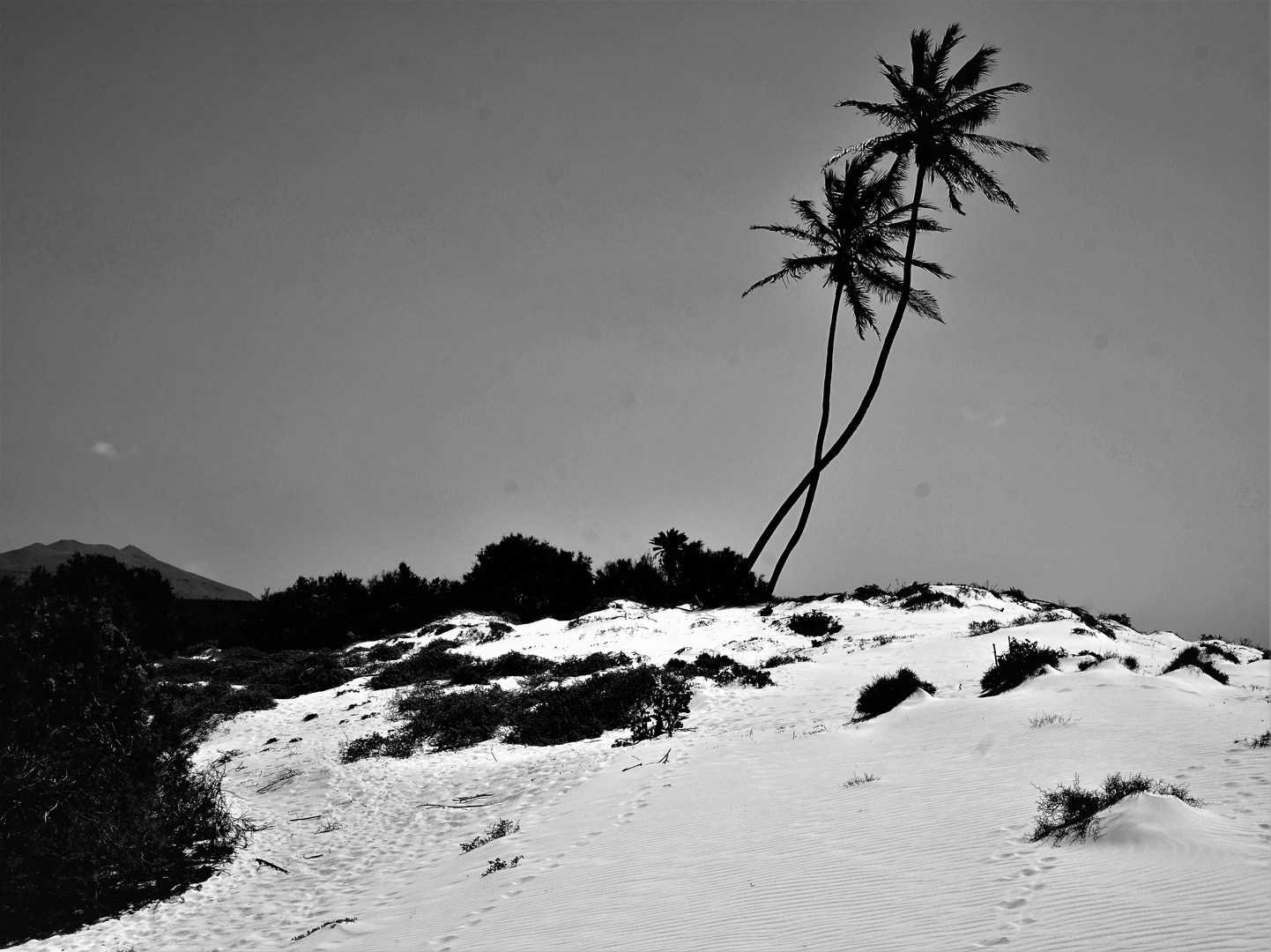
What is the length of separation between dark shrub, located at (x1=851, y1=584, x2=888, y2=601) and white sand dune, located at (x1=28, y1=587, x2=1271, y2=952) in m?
15.6

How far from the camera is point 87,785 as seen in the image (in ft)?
31.6

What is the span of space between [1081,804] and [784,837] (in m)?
2.72

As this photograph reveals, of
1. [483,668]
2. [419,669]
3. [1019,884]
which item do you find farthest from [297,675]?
[1019,884]

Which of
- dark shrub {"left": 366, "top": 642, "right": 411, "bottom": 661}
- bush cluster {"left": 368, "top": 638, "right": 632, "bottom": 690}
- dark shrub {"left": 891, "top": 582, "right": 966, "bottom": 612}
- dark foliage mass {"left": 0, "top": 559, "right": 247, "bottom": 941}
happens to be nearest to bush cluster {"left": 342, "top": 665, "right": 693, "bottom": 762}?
bush cluster {"left": 368, "top": 638, "right": 632, "bottom": 690}

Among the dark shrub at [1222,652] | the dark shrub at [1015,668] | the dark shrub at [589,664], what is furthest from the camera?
the dark shrub at [589,664]

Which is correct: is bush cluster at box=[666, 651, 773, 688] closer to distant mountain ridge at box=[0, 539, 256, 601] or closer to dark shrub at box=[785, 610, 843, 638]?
dark shrub at box=[785, 610, 843, 638]

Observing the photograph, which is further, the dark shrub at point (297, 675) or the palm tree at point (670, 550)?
the palm tree at point (670, 550)

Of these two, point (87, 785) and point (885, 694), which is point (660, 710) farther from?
point (87, 785)

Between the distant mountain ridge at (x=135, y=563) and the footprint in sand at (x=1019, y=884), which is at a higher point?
the distant mountain ridge at (x=135, y=563)

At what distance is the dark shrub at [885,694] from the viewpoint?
1391 centimetres

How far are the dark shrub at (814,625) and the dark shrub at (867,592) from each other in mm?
4942

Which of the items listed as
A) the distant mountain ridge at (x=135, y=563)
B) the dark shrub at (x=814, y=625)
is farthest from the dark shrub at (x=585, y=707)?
the distant mountain ridge at (x=135, y=563)

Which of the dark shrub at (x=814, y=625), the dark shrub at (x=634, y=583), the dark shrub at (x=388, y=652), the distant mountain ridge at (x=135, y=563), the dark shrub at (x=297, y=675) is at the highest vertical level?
the distant mountain ridge at (x=135, y=563)

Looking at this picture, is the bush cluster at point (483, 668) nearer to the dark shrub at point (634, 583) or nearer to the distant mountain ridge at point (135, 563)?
the dark shrub at point (634, 583)
